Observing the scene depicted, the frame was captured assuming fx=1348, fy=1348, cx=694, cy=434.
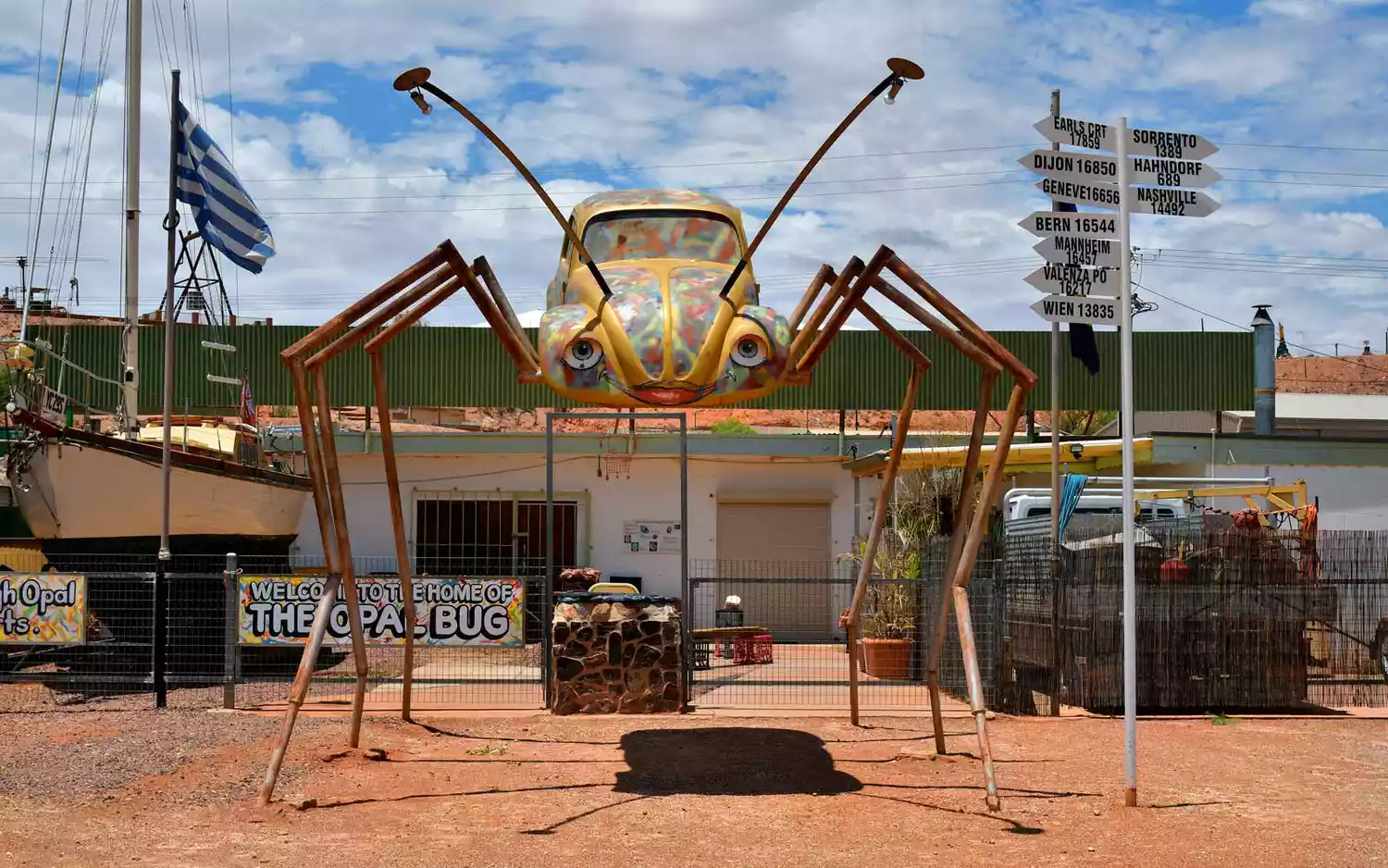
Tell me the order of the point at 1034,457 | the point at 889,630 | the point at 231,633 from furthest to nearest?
the point at 1034,457
the point at 889,630
the point at 231,633

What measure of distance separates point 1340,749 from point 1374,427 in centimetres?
2836

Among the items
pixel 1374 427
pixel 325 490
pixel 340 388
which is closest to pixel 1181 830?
pixel 325 490

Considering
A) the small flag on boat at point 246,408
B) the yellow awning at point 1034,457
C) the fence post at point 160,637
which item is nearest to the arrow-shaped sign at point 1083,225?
the fence post at point 160,637

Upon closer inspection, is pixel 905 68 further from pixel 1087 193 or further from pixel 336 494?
pixel 336 494

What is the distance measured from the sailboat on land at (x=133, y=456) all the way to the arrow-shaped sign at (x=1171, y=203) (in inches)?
394

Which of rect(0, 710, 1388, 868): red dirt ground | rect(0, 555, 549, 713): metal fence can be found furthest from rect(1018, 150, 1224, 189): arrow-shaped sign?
rect(0, 555, 549, 713): metal fence

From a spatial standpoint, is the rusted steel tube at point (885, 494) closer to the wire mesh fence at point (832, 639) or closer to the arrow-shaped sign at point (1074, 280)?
the wire mesh fence at point (832, 639)

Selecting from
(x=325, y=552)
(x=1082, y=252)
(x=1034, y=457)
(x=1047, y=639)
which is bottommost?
(x=1047, y=639)

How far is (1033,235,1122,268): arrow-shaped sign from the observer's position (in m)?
9.27

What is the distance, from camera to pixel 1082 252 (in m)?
9.36

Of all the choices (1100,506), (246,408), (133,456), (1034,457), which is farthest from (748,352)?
(246,408)

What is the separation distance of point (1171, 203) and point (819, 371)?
51.6 feet

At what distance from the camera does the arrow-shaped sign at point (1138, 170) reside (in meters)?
9.19

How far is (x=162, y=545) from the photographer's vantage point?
45.9 feet
